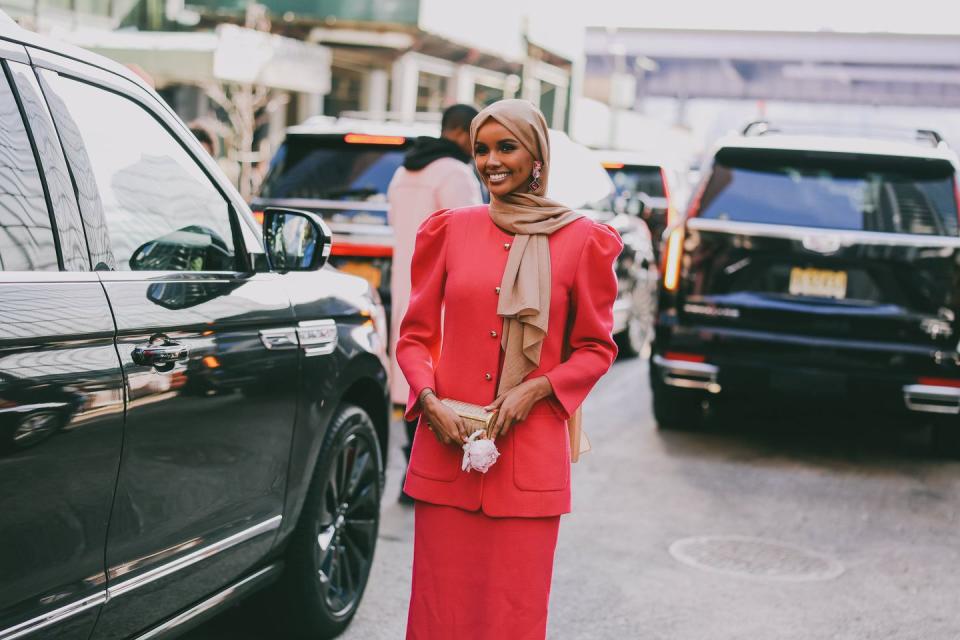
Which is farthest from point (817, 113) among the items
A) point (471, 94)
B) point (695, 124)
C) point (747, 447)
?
point (747, 447)

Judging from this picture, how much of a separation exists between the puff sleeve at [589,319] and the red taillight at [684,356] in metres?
4.93

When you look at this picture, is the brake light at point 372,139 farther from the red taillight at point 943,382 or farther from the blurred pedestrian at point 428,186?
the red taillight at point 943,382

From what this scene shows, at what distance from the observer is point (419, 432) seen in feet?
11.2

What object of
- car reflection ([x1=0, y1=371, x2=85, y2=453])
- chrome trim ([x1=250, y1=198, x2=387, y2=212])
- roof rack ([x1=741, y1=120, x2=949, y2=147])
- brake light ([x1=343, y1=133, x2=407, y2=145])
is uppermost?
roof rack ([x1=741, y1=120, x2=949, y2=147])

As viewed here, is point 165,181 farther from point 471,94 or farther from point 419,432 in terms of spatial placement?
point 471,94

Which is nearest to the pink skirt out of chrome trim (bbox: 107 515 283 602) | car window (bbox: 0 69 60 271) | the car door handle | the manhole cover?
chrome trim (bbox: 107 515 283 602)

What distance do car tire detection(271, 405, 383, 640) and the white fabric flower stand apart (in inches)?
50.0

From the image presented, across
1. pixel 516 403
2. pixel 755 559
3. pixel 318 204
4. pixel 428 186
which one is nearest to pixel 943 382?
pixel 755 559

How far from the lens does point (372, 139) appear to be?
29.7ft

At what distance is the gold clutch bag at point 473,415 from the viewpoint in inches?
126

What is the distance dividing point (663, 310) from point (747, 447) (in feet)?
3.90

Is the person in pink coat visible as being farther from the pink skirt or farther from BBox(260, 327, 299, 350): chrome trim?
BBox(260, 327, 299, 350): chrome trim

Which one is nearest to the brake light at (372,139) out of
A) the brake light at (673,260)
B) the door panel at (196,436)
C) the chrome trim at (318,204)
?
the chrome trim at (318,204)

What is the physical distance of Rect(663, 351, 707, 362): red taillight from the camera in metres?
8.13
